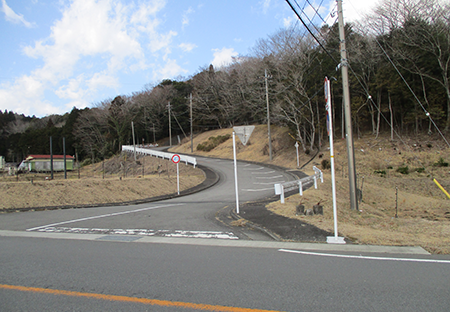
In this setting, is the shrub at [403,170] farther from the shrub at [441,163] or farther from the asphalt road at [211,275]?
the asphalt road at [211,275]

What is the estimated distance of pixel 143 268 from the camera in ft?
15.7

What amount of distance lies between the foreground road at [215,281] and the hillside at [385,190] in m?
2.20

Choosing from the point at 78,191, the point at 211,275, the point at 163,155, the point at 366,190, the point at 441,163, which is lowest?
the point at 366,190

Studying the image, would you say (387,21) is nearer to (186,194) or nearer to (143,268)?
(186,194)

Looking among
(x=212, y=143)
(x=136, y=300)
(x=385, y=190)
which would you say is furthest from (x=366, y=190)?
(x=212, y=143)

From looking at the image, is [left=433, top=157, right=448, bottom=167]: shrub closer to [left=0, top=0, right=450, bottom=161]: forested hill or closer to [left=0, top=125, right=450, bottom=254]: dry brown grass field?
[left=0, top=125, right=450, bottom=254]: dry brown grass field

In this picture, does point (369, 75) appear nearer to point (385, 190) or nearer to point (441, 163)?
point (441, 163)

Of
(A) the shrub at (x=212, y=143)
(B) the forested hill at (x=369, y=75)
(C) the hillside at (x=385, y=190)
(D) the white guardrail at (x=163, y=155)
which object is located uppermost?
(B) the forested hill at (x=369, y=75)

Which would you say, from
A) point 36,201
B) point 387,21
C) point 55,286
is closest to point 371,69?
point 387,21

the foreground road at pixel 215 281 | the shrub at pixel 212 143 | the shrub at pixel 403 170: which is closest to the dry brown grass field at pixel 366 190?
the shrub at pixel 403 170

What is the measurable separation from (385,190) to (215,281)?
17.0 meters

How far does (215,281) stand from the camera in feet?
13.5

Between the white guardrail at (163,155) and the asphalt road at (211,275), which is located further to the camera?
the white guardrail at (163,155)

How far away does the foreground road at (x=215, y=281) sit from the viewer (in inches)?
134
